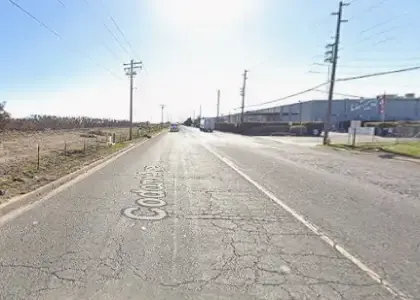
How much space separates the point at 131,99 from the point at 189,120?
13180cm

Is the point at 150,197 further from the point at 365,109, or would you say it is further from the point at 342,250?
the point at 365,109

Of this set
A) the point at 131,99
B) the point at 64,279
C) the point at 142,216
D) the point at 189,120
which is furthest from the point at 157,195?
the point at 189,120

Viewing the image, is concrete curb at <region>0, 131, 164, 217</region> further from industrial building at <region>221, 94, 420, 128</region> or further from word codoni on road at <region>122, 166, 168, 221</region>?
industrial building at <region>221, 94, 420, 128</region>

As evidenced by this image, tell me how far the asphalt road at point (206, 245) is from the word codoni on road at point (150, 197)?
1.6 inches

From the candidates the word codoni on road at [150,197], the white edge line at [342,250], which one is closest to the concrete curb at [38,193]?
the word codoni on road at [150,197]

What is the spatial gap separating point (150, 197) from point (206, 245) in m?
3.62

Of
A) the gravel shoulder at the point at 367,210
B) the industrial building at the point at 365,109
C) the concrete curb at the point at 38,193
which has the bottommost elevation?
the concrete curb at the point at 38,193

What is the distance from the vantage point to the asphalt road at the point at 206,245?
369 centimetres

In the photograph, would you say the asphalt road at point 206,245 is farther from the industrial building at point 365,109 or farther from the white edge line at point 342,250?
the industrial building at point 365,109

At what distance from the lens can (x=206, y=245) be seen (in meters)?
5.02

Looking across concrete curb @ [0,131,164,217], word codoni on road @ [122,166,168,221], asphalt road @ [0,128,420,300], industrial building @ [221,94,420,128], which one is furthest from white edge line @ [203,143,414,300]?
industrial building @ [221,94,420,128]

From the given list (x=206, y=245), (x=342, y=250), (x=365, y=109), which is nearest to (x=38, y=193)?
(x=206, y=245)

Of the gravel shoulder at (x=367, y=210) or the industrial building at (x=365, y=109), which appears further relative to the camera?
the industrial building at (x=365, y=109)

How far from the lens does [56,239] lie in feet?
16.7
